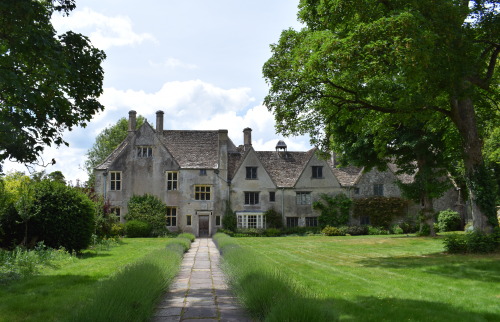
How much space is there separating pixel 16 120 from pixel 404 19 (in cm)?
1070

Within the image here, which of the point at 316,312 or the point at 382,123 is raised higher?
the point at 382,123

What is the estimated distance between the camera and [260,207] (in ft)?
141

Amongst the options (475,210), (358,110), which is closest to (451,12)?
(358,110)

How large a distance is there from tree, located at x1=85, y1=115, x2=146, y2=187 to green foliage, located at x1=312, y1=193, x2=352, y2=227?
102 feet

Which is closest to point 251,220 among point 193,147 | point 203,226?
point 203,226

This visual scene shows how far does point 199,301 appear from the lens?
844cm

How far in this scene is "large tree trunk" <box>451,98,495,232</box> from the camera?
703 inches

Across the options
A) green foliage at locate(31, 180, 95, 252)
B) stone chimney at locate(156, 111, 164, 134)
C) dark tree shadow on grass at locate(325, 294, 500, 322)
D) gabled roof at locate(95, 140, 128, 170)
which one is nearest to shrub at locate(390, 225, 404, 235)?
stone chimney at locate(156, 111, 164, 134)

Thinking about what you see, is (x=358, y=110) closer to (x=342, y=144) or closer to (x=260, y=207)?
(x=342, y=144)

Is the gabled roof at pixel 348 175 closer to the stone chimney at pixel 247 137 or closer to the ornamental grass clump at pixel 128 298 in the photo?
the stone chimney at pixel 247 137

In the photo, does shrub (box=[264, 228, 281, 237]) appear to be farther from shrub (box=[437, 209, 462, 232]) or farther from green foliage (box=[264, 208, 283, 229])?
shrub (box=[437, 209, 462, 232])

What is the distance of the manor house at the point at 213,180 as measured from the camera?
41281 millimetres

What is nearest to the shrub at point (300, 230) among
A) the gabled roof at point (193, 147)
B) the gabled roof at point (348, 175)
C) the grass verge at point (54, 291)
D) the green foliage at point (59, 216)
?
the gabled roof at point (348, 175)

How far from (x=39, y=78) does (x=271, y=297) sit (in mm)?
7901
